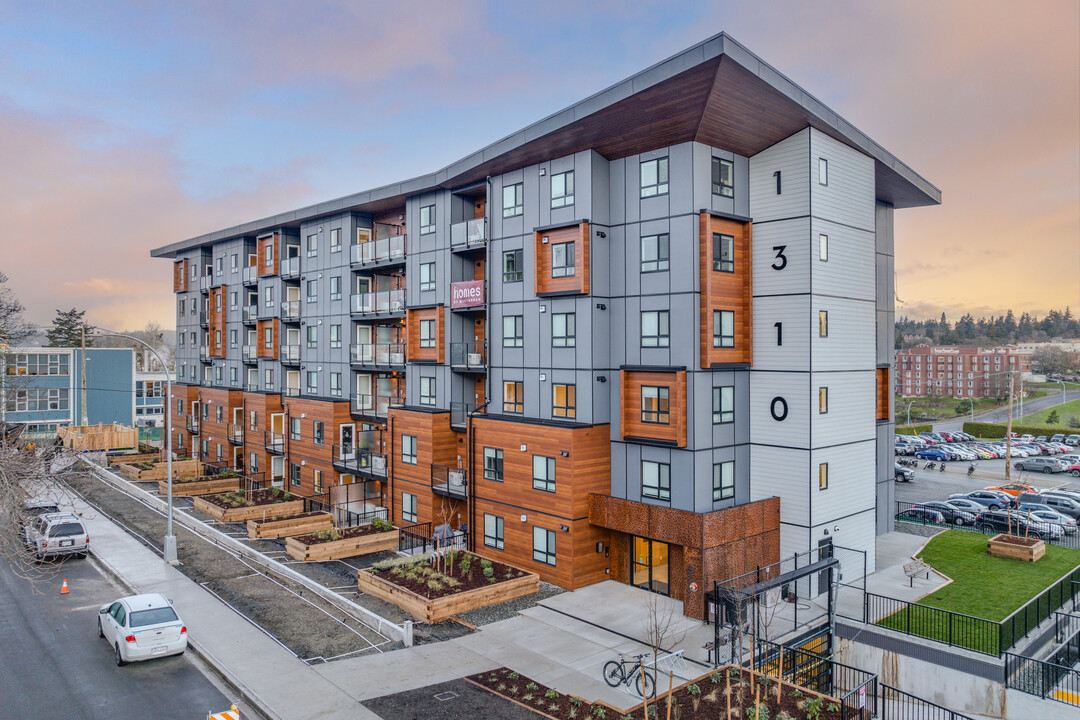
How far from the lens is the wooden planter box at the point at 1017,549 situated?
2428 centimetres

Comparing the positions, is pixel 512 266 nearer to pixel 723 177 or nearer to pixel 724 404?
pixel 723 177

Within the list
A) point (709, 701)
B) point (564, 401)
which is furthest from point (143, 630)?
point (564, 401)

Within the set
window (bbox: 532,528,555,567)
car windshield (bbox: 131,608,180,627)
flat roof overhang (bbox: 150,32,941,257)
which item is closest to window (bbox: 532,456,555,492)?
window (bbox: 532,528,555,567)

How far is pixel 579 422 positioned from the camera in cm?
2256

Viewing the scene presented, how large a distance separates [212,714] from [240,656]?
2947mm

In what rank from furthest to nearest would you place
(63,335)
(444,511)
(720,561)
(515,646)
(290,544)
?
(63,335), (444,511), (290,544), (720,561), (515,646)

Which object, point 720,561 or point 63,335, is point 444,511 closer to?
point 720,561

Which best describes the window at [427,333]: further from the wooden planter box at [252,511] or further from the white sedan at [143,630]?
the white sedan at [143,630]

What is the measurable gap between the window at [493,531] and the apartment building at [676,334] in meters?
0.10

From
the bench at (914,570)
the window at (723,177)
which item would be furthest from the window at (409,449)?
the bench at (914,570)

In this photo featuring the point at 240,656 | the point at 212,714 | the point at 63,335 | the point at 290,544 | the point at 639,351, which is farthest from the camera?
the point at 63,335

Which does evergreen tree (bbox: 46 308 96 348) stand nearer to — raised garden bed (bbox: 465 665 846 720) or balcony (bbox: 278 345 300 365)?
balcony (bbox: 278 345 300 365)

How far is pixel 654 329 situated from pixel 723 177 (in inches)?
222

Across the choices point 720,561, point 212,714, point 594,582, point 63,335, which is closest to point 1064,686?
point 720,561
